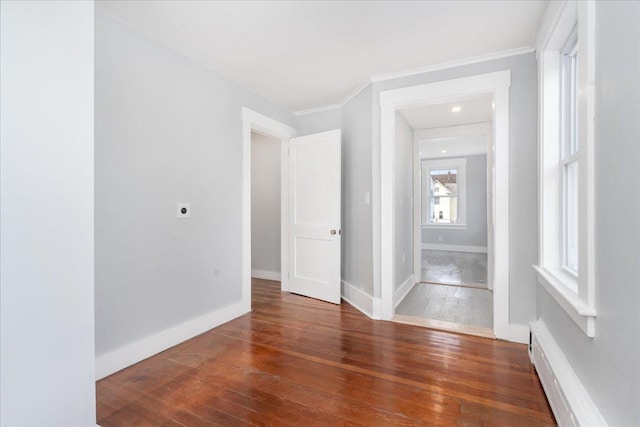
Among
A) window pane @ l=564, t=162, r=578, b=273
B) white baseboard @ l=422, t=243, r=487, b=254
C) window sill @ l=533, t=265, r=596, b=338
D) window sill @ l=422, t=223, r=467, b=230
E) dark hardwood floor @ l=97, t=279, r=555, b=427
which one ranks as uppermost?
window pane @ l=564, t=162, r=578, b=273

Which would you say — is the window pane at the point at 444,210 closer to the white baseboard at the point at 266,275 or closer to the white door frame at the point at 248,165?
the white baseboard at the point at 266,275

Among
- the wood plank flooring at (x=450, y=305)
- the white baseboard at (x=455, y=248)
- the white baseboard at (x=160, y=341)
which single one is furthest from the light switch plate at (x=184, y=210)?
the white baseboard at (x=455, y=248)

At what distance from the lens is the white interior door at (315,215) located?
3605 millimetres

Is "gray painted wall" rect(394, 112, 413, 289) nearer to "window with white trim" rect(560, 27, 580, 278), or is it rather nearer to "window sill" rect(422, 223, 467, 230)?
"window with white trim" rect(560, 27, 580, 278)

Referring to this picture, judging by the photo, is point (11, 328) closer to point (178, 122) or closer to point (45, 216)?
point (45, 216)

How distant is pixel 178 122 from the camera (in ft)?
8.52

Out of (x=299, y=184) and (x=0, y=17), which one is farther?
(x=299, y=184)

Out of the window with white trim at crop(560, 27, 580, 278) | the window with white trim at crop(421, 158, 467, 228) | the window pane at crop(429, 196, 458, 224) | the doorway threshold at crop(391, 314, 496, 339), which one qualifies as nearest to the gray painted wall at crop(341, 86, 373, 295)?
the doorway threshold at crop(391, 314, 496, 339)

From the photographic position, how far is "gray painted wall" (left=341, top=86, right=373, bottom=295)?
3.31 meters

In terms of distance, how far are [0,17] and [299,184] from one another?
3066mm

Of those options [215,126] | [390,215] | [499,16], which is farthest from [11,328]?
[499,16]

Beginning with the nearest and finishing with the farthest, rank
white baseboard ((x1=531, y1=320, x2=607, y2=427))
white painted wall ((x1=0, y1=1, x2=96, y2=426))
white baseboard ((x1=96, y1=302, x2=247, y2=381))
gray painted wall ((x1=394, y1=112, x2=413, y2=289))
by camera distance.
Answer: white painted wall ((x1=0, y1=1, x2=96, y2=426)), white baseboard ((x1=531, y1=320, x2=607, y2=427)), white baseboard ((x1=96, y1=302, x2=247, y2=381)), gray painted wall ((x1=394, y1=112, x2=413, y2=289))

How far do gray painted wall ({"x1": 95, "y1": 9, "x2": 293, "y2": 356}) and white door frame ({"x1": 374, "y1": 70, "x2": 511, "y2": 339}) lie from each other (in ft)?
4.94

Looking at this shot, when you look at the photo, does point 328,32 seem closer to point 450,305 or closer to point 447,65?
point 447,65
